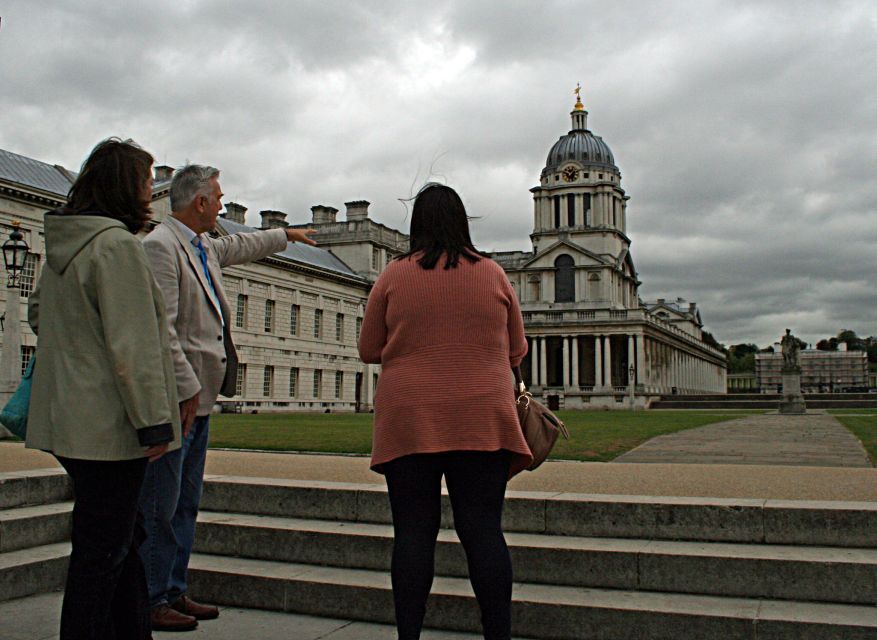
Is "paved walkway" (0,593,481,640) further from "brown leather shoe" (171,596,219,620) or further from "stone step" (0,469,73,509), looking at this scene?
"stone step" (0,469,73,509)

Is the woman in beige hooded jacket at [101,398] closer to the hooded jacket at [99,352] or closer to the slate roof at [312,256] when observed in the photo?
the hooded jacket at [99,352]

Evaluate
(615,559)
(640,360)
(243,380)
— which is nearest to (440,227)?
(615,559)

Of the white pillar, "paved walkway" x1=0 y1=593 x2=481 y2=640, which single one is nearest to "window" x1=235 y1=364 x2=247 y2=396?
the white pillar

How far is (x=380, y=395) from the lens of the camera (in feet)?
12.5

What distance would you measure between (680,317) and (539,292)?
148ft

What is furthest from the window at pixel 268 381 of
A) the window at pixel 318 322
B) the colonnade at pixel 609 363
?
the colonnade at pixel 609 363

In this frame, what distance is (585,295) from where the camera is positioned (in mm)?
81625

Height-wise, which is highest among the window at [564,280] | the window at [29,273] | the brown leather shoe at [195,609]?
the window at [564,280]

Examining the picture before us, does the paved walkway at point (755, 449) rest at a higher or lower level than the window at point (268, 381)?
lower

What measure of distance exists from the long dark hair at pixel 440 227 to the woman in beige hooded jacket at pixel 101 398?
4.02ft

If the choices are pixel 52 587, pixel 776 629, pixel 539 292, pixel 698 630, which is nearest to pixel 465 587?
pixel 698 630

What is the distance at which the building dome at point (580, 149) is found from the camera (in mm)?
88188

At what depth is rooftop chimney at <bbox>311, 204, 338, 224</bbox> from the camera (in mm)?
68688

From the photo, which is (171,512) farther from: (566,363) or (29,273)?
(566,363)
